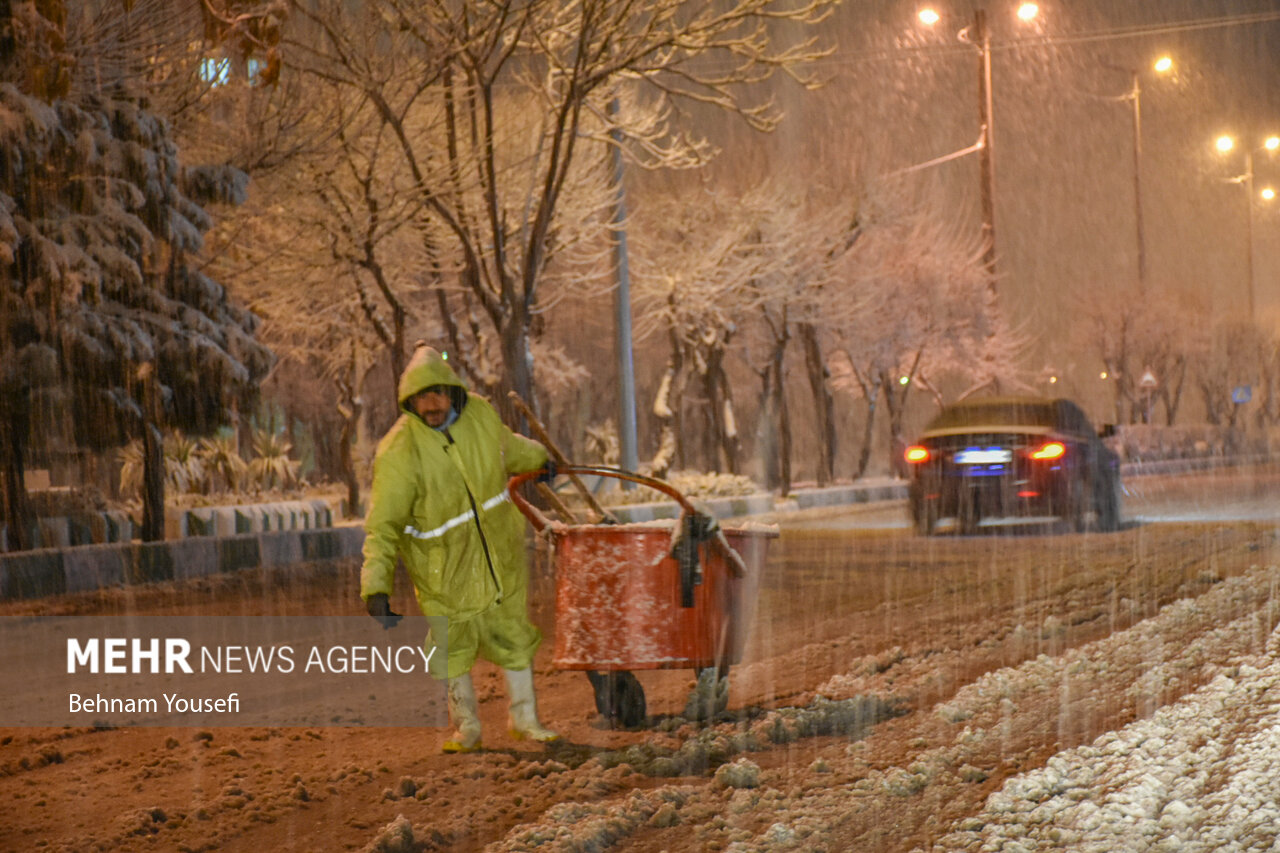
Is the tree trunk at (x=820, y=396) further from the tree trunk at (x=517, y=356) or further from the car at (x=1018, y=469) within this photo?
the car at (x=1018, y=469)

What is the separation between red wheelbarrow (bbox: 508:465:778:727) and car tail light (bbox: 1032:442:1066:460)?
33.6 ft

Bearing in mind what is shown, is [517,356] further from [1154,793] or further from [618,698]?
[1154,793]

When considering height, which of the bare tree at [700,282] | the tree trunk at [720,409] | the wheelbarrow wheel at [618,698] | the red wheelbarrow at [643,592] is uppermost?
the bare tree at [700,282]

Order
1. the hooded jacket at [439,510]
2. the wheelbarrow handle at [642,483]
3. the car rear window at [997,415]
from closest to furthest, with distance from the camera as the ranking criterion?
the hooded jacket at [439,510] < the wheelbarrow handle at [642,483] < the car rear window at [997,415]

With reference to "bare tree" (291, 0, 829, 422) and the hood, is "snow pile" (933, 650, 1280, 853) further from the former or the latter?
"bare tree" (291, 0, 829, 422)

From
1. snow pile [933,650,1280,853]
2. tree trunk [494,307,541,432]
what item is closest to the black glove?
snow pile [933,650,1280,853]

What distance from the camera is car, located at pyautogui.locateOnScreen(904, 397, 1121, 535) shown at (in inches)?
636

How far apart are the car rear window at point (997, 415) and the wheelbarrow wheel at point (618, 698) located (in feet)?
34.1

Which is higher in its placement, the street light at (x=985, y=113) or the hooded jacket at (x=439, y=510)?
the street light at (x=985, y=113)

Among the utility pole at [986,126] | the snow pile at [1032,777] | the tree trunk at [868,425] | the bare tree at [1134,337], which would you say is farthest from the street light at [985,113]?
the bare tree at [1134,337]

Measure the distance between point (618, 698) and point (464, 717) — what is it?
88 cm

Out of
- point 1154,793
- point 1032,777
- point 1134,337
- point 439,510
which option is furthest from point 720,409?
point 1134,337

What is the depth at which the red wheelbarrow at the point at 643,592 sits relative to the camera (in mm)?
6289

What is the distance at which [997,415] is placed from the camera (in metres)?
17.1
